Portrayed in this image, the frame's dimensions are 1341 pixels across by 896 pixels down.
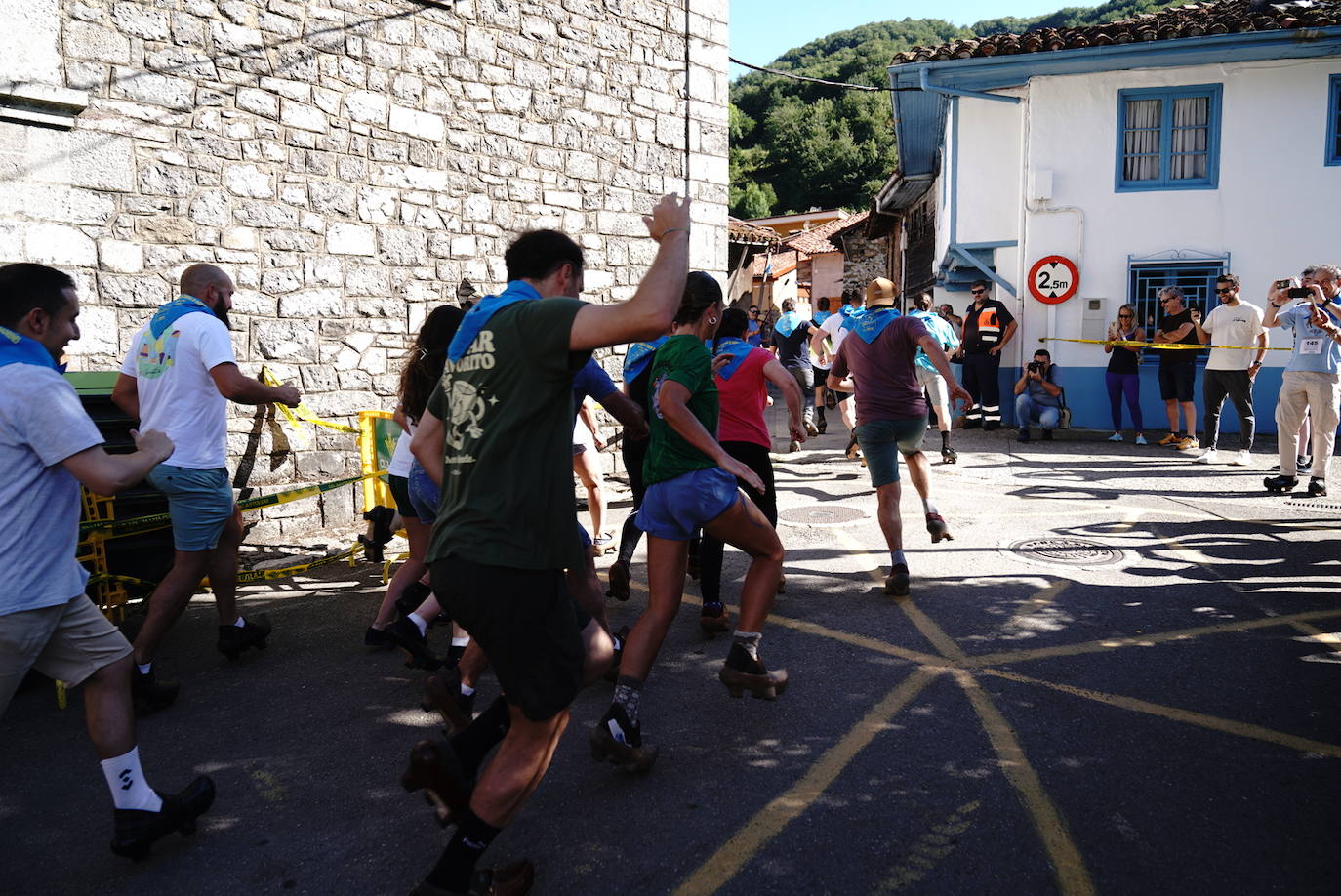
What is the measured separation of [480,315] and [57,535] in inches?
57.5

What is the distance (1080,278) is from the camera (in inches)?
567

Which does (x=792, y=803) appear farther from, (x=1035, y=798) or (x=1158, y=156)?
(x=1158, y=156)

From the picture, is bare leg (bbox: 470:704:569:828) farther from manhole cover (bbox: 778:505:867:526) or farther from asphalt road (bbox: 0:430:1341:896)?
manhole cover (bbox: 778:505:867:526)

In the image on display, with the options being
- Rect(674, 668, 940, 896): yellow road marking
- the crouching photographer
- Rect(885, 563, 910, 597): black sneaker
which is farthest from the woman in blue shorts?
the crouching photographer

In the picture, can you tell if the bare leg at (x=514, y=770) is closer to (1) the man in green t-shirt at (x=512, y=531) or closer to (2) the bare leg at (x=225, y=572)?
(1) the man in green t-shirt at (x=512, y=531)

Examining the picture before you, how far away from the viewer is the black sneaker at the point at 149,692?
4.09 meters

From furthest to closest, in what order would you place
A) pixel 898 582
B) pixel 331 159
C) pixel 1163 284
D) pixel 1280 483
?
pixel 1163 284, pixel 1280 483, pixel 331 159, pixel 898 582

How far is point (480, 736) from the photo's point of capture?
2910 millimetres

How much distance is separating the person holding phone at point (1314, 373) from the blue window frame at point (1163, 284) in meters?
5.48

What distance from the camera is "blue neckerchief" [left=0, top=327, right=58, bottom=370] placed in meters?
2.73

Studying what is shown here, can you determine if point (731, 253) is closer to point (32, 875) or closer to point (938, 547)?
point (938, 547)

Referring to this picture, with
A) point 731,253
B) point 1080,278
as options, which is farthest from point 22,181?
point 731,253

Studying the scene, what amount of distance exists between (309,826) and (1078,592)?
4.57 metres

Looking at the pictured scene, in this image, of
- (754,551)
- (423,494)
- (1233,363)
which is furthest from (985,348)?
(423,494)
